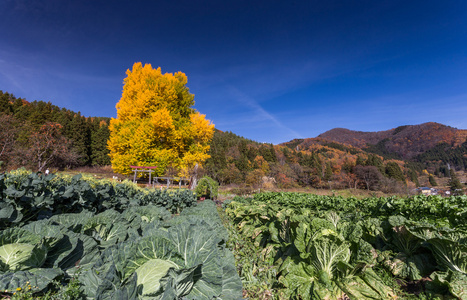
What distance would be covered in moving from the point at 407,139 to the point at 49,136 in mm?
168015

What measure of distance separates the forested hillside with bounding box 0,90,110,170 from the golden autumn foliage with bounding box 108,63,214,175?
21.7 feet

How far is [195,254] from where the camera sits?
1606mm

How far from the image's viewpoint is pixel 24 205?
286 centimetres

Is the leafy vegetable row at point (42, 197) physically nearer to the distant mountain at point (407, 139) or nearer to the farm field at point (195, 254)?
the farm field at point (195, 254)

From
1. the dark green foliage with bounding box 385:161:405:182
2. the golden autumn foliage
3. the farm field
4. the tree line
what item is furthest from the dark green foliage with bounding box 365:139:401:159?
the farm field

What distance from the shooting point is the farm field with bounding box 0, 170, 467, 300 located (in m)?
1.43

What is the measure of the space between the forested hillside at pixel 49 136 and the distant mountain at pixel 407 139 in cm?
11176

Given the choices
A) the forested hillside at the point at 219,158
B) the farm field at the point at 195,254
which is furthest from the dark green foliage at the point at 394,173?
the farm field at the point at 195,254

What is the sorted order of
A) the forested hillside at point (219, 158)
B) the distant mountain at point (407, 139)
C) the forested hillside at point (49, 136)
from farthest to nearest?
1. the distant mountain at point (407, 139)
2. the forested hillside at point (219, 158)
3. the forested hillside at point (49, 136)

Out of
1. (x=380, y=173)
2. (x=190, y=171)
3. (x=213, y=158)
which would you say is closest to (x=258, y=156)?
(x=213, y=158)

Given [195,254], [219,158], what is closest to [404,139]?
[219,158]

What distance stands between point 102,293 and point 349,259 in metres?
3.12

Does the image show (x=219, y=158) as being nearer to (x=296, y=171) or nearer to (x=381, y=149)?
(x=296, y=171)

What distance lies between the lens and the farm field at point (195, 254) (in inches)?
56.4
